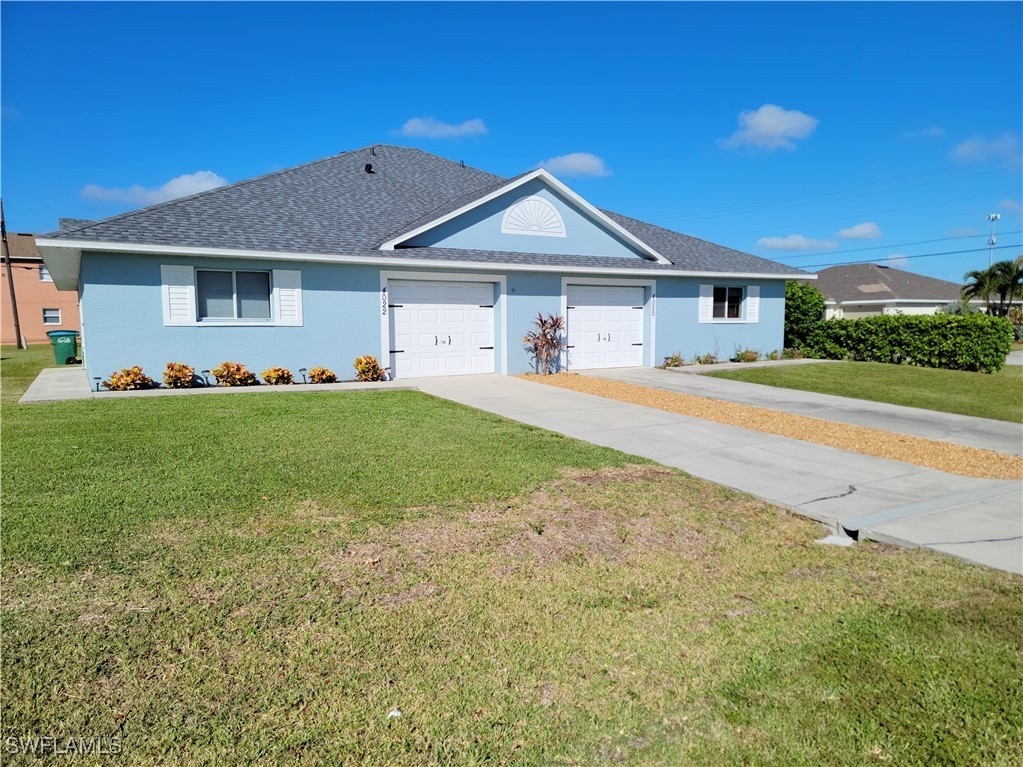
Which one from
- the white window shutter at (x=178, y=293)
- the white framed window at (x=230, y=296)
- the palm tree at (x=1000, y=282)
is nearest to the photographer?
the white window shutter at (x=178, y=293)

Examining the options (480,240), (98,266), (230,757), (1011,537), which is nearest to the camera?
(230,757)

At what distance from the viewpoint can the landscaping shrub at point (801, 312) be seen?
21531mm

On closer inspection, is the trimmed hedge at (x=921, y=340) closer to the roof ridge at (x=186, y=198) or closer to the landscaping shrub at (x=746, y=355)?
the landscaping shrub at (x=746, y=355)

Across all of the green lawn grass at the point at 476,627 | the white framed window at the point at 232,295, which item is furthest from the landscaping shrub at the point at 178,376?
the green lawn grass at the point at 476,627

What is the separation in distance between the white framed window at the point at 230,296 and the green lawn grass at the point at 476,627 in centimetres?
693

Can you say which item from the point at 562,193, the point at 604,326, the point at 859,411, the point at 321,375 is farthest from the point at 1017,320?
the point at 321,375

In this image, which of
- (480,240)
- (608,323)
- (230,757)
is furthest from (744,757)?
(608,323)

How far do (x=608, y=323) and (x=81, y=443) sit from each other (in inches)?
518

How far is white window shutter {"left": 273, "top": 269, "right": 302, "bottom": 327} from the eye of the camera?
43.6ft

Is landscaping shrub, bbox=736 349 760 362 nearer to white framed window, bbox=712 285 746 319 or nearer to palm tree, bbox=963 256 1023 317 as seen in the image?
white framed window, bbox=712 285 746 319

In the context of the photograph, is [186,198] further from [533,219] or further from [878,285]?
[878,285]

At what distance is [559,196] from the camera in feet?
54.7

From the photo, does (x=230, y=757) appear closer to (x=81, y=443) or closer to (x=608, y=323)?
(x=81, y=443)

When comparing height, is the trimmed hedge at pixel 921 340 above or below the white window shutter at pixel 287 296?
below
